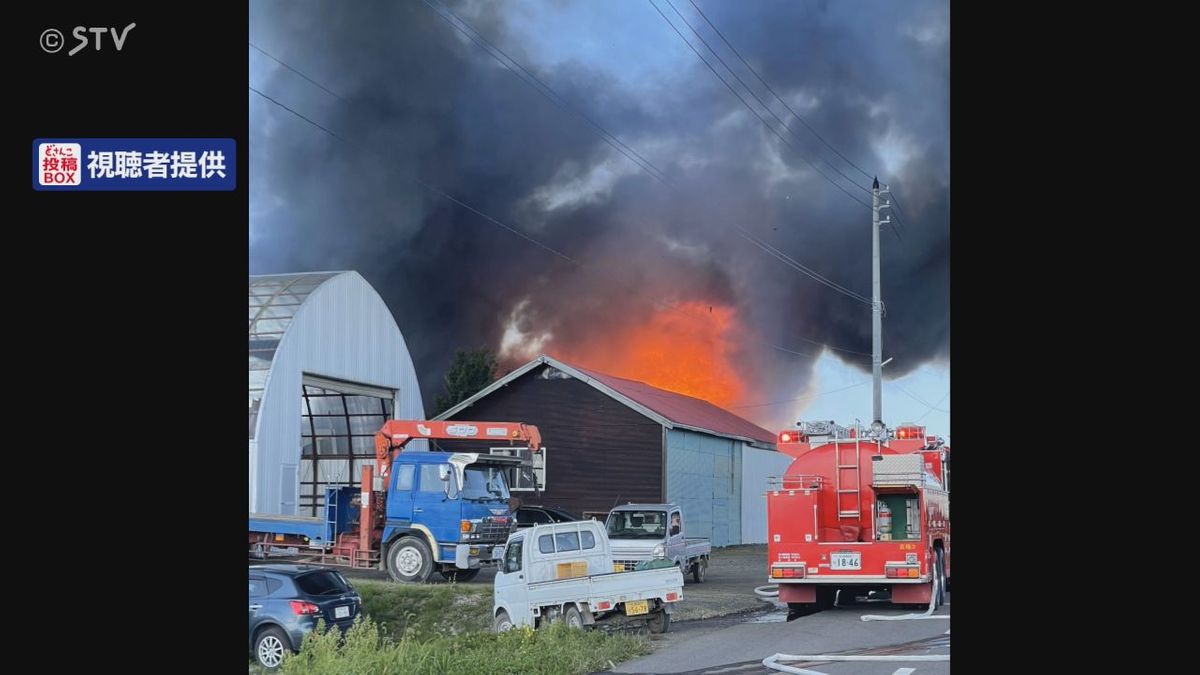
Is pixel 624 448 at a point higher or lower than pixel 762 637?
higher

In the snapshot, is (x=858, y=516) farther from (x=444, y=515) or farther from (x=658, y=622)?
(x=444, y=515)

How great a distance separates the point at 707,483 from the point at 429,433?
20.1ft

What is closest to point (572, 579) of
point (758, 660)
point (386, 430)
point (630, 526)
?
point (758, 660)

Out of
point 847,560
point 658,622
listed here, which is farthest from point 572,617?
point 847,560

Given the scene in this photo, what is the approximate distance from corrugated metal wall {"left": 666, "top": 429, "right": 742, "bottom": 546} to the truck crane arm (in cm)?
341

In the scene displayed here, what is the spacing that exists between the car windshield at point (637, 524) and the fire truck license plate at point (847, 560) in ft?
16.4

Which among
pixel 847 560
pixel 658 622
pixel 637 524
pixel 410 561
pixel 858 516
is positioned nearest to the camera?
pixel 658 622

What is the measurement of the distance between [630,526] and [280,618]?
7.90 m

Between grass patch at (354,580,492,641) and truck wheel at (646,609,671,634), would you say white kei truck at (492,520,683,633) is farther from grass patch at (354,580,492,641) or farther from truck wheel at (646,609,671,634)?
grass patch at (354,580,492,641)

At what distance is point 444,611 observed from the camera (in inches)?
635

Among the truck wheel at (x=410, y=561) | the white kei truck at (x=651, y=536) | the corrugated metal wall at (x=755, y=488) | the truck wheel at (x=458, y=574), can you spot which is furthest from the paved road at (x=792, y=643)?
the corrugated metal wall at (x=755, y=488)

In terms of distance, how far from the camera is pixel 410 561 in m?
18.7

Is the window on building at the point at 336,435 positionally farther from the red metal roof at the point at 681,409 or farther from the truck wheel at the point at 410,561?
the red metal roof at the point at 681,409
